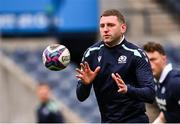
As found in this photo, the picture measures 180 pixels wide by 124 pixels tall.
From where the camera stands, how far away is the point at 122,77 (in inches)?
294

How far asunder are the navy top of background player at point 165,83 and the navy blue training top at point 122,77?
0.95 metres

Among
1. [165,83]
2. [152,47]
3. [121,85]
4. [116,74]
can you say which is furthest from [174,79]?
[121,85]

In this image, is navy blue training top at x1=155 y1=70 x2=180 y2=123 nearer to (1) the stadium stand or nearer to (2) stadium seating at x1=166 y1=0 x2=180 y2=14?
(1) the stadium stand

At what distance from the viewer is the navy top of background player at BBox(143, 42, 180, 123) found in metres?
8.52

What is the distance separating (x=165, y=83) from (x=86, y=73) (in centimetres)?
171

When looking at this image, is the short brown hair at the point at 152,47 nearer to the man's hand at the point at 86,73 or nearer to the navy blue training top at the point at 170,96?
the navy blue training top at the point at 170,96

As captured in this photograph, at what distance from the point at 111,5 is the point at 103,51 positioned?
33.8ft

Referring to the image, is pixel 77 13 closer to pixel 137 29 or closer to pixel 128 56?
pixel 137 29

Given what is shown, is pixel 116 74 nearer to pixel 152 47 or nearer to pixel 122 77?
pixel 122 77

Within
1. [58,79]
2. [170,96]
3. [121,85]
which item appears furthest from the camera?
[58,79]

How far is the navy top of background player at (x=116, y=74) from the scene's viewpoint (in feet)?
24.1

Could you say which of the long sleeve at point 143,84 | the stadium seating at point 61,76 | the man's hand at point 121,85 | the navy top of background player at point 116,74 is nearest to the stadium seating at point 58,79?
the stadium seating at point 61,76

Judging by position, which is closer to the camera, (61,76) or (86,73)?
(86,73)

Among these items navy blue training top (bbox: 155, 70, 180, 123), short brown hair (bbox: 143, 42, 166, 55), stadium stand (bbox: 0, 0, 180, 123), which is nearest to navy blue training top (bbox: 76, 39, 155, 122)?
navy blue training top (bbox: 155, 70, 180, 123)
